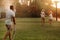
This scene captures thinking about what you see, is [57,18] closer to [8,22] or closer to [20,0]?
[20,0]

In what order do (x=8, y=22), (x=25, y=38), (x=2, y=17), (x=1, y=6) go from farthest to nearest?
(x=2, y=17), (x=1, y=6), (x=25, y=38), (x=8, y=22)

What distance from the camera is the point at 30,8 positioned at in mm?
23281

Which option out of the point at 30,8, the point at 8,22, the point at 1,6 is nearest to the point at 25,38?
the point at 8,22

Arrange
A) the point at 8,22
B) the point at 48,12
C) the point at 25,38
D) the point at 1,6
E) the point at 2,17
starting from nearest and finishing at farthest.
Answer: the point at 8,22 < the point at 25,38 < the point at 48,12 < the point at 1,6 < the point at 2,17

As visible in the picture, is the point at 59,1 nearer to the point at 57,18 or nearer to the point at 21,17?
the point at 57,18

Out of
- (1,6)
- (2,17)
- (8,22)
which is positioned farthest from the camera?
(2,17)

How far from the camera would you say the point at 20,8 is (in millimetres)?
23219

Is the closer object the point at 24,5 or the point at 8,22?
the point at 8,22

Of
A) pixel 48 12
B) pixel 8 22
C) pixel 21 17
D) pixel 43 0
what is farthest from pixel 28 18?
pixel 8 22

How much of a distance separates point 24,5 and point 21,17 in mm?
1679

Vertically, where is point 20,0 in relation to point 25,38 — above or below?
above

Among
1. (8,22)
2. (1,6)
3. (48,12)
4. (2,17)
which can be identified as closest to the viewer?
(8,22)

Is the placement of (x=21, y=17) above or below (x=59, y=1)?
below

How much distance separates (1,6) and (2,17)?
1.83m
